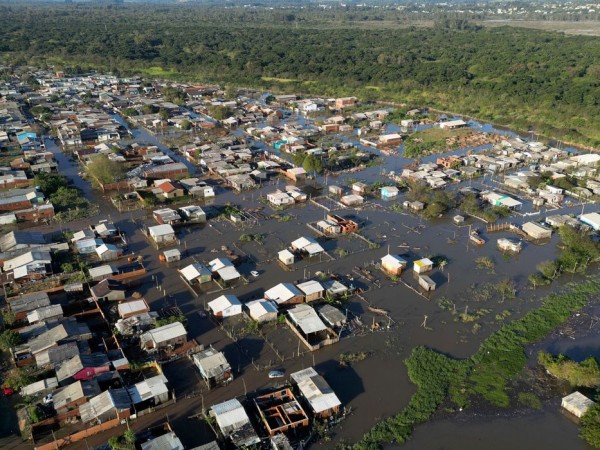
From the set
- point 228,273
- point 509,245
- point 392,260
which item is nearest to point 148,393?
point 228,273

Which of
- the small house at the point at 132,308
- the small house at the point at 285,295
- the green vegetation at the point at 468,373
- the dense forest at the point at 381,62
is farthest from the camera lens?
the dense forest at the point at 381,62

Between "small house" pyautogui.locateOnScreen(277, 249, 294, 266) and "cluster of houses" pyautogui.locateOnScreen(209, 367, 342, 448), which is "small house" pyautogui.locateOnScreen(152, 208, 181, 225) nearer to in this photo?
"small house" pyautogui.locateOnScreen(277, 249, 294, 266)

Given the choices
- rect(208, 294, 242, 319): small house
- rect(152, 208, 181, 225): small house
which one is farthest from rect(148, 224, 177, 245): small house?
rect(208, 294, 242, 319): small house

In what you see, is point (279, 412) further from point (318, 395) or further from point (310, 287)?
point (310, 287)

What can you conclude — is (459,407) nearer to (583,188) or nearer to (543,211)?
(543,211)

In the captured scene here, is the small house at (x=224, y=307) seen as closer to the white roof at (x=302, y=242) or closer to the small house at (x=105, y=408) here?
the small house at (x=105, y=408)

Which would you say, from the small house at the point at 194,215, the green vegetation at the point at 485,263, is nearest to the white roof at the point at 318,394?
the green vegetation at the point at 485,263
